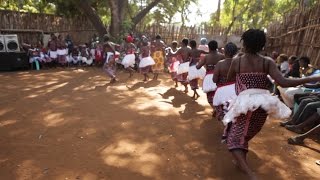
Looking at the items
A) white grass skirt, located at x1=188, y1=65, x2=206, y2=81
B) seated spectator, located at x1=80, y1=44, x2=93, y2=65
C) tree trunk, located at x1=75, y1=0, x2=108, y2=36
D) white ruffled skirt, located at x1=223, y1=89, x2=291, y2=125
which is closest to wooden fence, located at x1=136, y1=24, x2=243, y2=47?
tree trunk, located at x1=75, y1=0, x2=108, y2=36

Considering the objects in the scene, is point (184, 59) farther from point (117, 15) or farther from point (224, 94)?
point (117, 15)

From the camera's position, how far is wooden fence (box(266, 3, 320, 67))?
927cm

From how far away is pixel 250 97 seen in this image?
3.81 m

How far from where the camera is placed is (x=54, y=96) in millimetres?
8625

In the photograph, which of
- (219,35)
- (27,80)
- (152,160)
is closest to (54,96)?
(27,80)

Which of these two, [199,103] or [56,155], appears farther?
[199,103]

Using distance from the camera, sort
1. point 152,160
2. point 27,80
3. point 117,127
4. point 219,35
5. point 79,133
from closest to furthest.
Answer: point 152,160 → point 79,133 → point 117,127 → point 27,80 → point 219,35

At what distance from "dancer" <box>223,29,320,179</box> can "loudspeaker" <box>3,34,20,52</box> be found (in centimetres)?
1157

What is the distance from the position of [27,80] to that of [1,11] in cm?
435

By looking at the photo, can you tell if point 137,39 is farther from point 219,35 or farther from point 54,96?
point 54,96

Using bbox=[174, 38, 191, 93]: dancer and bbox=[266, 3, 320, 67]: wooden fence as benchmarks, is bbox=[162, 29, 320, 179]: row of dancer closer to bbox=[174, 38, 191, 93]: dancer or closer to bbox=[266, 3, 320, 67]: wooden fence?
bbox=[174, 38, 191, 93]: dancer

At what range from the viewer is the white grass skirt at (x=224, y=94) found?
5566 mm

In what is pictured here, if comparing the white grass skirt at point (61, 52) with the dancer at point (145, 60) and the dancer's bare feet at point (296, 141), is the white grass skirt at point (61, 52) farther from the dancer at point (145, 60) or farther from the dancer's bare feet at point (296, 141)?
the dancer's bare feet at point (296, 141)

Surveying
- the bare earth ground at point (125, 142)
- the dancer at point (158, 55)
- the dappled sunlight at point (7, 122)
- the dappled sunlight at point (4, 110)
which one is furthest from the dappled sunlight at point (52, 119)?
the dancer at point (158, 55)
